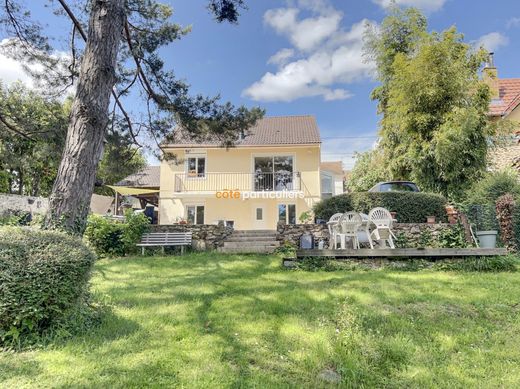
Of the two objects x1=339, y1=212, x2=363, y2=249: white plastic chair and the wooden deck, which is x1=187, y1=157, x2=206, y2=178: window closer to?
x1=339, y1=212, x2=363, y2=249: white plastic chair

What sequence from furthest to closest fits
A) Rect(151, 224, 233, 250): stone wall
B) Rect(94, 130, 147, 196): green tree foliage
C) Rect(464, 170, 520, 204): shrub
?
Rect(151, 224, 233, 250): stone wall → Rect(464, 170, 520, 204): shrub → Rect(94, 130, 147, 196): green tree foliage

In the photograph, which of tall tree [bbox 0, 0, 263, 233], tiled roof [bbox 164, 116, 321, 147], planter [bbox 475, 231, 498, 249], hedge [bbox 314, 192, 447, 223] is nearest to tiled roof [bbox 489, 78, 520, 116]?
tiled roof [bbox 164, 116, 321, 147]

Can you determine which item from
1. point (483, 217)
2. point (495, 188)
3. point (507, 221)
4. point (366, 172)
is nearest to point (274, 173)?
point (366, 172)

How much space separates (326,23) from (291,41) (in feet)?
9.22

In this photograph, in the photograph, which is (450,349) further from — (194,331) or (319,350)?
(194,331)

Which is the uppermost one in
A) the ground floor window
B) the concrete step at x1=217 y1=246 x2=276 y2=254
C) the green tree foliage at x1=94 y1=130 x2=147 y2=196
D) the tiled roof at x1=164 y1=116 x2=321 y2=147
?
the tiled roof at x1=164 y1=116 x2=321 y2=147

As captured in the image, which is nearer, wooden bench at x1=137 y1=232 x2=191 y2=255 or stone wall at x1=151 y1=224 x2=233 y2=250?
wooden bench at x1=137 y1=232 x2=191 y2=255

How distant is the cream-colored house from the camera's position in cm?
1798

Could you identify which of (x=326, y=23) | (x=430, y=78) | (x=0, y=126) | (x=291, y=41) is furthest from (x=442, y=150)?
(x=0, y=126)

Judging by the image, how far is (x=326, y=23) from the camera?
521 inches

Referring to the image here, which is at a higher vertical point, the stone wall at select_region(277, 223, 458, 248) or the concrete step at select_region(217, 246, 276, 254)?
the stone wall at select_region(277, 223, 458, 248)

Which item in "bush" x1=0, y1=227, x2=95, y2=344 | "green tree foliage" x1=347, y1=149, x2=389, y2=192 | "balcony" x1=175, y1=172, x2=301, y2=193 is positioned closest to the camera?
"bush" x1=0, y1=227, x2=95, y2=344

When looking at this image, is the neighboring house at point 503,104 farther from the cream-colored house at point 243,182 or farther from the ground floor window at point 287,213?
the ground floor window at point 287,213

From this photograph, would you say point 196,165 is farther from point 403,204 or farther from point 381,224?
point 381,224
